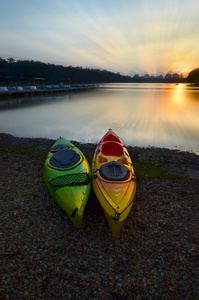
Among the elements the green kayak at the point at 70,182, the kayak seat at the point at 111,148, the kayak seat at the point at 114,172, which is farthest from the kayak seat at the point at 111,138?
the kayak seat at the point at 114,172

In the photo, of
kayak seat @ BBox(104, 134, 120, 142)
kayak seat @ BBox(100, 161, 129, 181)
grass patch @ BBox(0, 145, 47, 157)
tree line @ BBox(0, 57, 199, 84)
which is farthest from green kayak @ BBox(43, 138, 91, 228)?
tree line @ BBox(0, 57, 199, 84)

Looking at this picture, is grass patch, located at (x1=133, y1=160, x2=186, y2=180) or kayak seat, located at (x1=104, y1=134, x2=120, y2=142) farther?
kayak seat, located at (x1=104, y1=134, x2=120, y2=142)

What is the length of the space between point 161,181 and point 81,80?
188009mm

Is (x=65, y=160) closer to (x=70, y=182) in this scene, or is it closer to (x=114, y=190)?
(x=70, y=182)

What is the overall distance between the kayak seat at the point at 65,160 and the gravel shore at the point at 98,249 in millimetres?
1536

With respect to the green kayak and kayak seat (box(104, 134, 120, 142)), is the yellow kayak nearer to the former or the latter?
the green kayak

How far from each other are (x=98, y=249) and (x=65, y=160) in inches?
164

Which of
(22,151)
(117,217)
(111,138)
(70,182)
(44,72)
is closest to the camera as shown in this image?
(117,217)

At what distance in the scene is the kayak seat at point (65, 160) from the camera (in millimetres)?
7777

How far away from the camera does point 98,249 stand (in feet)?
17.4

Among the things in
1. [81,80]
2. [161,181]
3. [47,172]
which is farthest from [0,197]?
[81,80]

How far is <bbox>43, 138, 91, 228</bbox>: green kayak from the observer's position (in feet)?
19.2

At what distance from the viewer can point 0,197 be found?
7.57m

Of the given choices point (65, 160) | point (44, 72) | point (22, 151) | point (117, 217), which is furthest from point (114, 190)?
point (44, 72)
